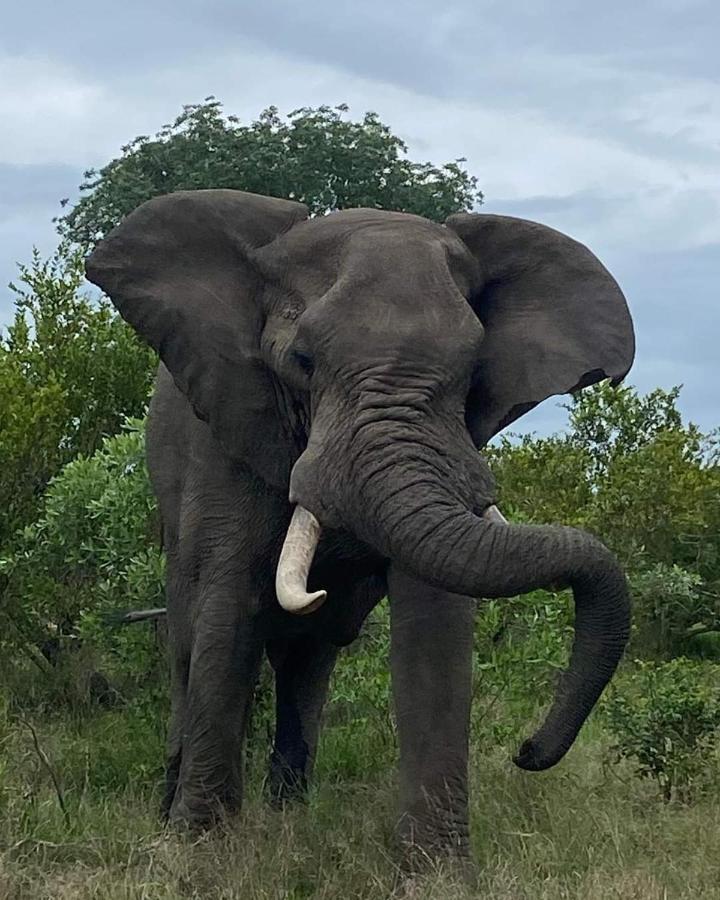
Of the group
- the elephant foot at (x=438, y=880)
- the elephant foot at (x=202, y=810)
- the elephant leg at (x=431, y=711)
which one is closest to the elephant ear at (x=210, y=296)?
the elephant leg at (x=431, y=711)

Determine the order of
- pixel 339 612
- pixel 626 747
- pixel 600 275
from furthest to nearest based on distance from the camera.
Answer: pixel 626 747 → pixel 339 612 → pixel 600 275

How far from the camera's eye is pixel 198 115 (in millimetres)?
27688

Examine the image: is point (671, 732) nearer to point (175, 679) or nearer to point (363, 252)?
point (175, 679)

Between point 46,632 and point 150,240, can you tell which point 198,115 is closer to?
point 46,632

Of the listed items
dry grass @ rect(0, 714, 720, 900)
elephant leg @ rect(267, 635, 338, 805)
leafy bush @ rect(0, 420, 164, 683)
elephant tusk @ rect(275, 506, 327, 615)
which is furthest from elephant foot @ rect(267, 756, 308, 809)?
elephant tusk @ rect(275, 506, 327, 615)

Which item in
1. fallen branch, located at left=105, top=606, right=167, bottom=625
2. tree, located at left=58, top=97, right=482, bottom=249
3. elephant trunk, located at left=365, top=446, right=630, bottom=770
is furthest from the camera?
tree, located at left=58, top=97, right=482, bottom=249

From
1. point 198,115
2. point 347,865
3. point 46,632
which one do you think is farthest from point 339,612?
point 198,115

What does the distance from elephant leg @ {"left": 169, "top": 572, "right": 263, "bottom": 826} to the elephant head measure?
521 millimetres

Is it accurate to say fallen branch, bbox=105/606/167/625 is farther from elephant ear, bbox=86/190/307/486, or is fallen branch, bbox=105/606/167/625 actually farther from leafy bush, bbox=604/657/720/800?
leafy bush, bbox=604/657/720/800

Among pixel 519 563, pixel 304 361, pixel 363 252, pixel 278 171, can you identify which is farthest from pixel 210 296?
pixel 278 171

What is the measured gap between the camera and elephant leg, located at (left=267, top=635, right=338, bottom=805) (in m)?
7.58

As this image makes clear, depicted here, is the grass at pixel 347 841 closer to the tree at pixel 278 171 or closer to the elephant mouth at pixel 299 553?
the elephant mouth at pixel 299 553

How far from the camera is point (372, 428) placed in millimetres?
5227

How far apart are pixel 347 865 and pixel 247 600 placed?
116cm
